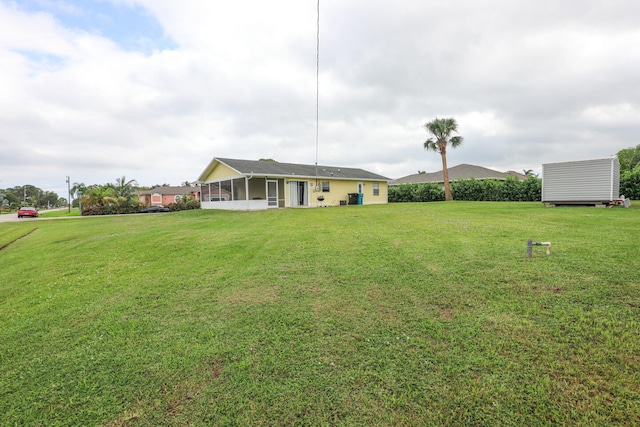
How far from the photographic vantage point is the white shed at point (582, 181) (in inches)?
528

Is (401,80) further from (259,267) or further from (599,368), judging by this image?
(599,368)

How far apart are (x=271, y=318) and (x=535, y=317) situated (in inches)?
111

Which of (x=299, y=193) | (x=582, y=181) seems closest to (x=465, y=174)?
(x=582, y=181)

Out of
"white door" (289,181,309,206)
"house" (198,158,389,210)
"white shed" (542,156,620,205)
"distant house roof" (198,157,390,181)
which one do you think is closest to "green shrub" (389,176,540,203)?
"distant house roof" (198,157,390,181)

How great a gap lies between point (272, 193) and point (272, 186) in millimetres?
546

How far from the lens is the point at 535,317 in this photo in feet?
9.68

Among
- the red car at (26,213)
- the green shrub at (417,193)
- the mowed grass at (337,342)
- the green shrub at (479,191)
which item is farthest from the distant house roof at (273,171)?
the red car at (26,213)

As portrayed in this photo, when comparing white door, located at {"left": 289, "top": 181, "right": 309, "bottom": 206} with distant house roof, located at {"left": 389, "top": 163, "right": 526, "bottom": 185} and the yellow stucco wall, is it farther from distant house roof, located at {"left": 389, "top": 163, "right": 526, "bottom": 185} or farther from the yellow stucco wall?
distant house roof, located at {"left": 389, "top": 163, "right": 526, "bottom": 185}

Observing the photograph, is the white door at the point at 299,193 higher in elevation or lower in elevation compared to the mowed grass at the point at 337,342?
higher

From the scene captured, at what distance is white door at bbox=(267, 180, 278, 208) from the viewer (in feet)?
68.7

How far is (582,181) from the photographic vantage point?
1406 centimetres

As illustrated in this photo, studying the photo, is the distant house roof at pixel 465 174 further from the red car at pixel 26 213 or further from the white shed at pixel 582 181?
the red car at pixel 26 213

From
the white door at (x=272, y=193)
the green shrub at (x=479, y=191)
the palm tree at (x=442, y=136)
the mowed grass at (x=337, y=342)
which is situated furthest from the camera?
the palm tree at (x=442, y=136)

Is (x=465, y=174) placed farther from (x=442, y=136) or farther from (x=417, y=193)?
(x=442, y=136)
